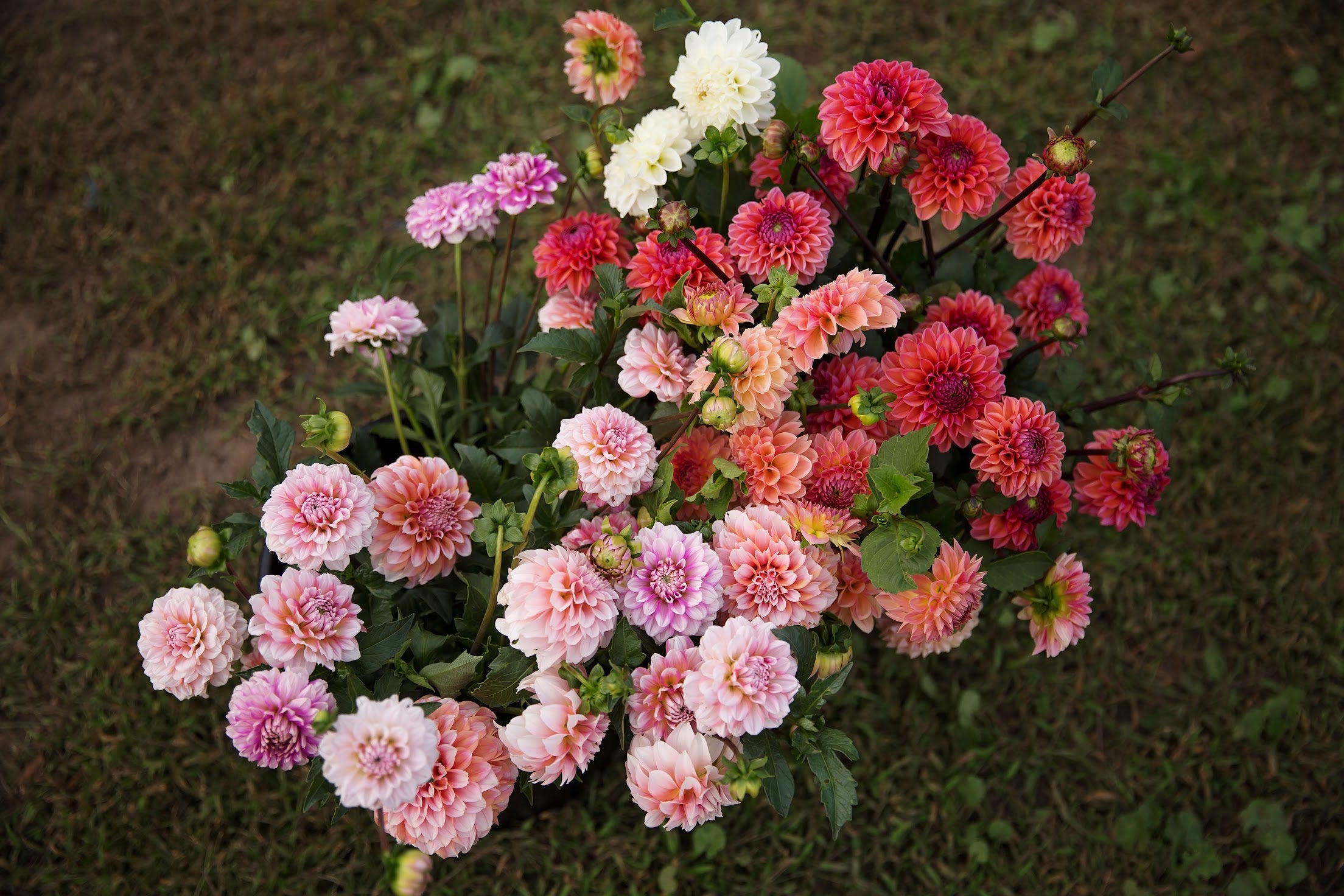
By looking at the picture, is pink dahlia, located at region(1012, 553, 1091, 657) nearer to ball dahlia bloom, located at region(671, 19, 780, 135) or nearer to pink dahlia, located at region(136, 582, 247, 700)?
ball dahlia bloom, located at region(671, 19, 780, 135)

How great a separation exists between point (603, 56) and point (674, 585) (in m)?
0.70

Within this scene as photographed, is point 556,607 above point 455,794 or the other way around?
above

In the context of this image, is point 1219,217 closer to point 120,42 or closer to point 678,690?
point 678,690

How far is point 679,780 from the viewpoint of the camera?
3.10 ft

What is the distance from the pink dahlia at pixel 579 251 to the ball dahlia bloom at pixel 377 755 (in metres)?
0.59

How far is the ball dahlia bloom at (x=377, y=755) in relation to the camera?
81cm

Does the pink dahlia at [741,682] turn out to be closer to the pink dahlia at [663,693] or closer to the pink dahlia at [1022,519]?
the pink dahlia at [663,693]

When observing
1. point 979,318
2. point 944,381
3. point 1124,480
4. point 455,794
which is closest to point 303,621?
point 455,794

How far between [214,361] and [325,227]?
39 centimetres

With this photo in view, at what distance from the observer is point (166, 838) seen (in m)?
1.66

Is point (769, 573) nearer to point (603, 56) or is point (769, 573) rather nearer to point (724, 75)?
point (724, 75)

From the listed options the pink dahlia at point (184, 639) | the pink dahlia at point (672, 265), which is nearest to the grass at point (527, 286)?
the pink dahlia at point (672, 265)

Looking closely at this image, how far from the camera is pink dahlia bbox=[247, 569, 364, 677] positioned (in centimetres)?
94

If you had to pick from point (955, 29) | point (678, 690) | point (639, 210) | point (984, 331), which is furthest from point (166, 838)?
point (955, 29)
